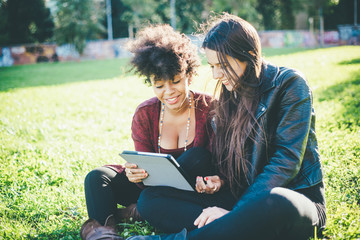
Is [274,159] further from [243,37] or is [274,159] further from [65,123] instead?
[65,123]

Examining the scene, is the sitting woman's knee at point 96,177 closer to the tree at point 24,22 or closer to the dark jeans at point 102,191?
the dark jeans at point 102,191

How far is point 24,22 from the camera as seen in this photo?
34500 millimetres

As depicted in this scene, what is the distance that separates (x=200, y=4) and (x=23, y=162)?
4023 cm

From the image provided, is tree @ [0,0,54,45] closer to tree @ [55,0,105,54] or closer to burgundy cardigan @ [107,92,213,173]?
tree @ [55,0,105,54]

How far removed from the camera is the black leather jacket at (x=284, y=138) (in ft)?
6.51

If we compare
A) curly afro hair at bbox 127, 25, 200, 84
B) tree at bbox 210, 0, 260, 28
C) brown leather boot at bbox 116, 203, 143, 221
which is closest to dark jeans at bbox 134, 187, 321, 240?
brown leather boot at bbox 116, 203, 143, 221

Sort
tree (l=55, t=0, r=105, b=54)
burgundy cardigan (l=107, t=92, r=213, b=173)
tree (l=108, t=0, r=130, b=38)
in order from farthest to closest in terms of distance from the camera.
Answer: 1. tree (l=108, t=0, r=130, b=38)
2. tree (l=55, t=0, r=105, b=54)
3. burgundy cardigan (l=107, t=92, r=213, b=173)

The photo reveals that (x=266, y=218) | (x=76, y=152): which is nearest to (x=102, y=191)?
(x=266, y=218)

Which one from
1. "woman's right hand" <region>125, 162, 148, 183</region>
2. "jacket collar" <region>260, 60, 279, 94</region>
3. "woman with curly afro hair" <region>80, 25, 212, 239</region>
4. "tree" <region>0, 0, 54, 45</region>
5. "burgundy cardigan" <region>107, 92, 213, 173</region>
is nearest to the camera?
"jacket collar" <region>260, 60, 279, 94</region>

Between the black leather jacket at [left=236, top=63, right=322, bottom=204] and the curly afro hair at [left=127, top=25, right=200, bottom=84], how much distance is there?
0.83 m

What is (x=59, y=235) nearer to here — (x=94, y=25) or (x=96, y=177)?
(x=96, y=177)

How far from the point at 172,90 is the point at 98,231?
1.27 meters

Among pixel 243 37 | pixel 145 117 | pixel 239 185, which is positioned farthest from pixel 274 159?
pixel 145 117

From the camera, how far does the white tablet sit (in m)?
2.04
